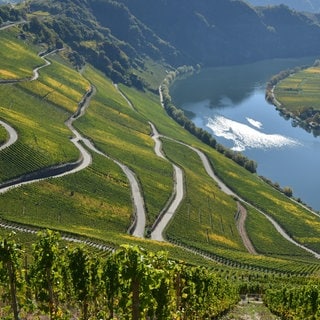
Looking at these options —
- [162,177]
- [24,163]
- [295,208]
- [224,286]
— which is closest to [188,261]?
[224,286]

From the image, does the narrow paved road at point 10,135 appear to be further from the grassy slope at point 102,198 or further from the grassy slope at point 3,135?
the grassy slope at point 102,198

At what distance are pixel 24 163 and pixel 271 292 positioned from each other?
82.9m

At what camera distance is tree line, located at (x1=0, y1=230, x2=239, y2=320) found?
33719 mm

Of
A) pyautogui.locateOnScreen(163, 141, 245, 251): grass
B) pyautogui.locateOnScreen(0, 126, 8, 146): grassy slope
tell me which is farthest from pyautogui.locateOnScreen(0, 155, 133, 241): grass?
pyautogui.locateOnScreen(0, 126, 8, 146): grassy slope

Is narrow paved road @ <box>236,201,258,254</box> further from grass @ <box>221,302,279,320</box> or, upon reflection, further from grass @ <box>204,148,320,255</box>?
grass @ <box>221,302,279,320</box>

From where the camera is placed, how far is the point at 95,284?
183 feet

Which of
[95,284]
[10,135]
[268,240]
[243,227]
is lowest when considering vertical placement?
[243,227]

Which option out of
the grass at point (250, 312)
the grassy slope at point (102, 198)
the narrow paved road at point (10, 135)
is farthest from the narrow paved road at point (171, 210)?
the grass at point (250, 312)

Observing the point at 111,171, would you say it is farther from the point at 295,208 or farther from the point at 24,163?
the point at 295,208

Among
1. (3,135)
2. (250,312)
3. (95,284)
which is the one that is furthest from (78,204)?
(95,284)

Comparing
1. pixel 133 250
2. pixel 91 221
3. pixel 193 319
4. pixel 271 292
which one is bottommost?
pixel 91 221

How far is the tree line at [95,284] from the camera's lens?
33.7 m

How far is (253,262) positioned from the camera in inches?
5246

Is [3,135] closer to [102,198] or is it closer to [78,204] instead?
[78,204]
